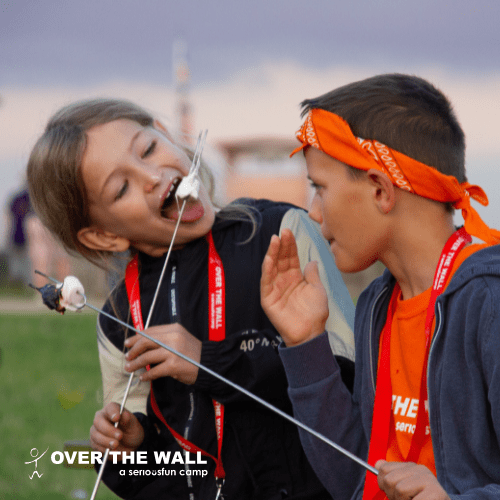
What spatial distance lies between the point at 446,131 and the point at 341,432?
37.8 inches

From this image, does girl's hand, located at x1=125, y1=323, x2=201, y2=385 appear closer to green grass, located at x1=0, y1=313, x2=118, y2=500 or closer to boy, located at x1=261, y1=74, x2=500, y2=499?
boy, located at x1=261, y1=74, x2=500, y2=499

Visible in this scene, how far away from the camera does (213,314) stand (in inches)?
91.4

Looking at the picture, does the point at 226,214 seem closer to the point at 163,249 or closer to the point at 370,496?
the point at 163,249

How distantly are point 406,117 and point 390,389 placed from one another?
0.78 meters

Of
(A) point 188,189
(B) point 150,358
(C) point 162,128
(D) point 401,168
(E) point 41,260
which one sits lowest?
(E) point 41,260

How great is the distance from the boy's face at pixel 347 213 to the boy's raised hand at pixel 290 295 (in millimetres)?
182

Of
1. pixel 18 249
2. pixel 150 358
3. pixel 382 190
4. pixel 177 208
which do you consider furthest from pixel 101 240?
pixel 18 249

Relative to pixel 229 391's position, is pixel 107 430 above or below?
below

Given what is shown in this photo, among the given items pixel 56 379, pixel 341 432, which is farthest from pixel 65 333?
pixel 341 432

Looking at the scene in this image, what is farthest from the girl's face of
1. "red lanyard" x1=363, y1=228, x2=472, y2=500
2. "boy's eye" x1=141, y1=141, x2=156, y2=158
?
"red lanyard" x1=363, y1=228, x2=472, y2=500

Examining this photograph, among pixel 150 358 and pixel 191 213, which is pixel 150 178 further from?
pixel 150 358

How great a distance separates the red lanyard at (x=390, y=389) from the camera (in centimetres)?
166

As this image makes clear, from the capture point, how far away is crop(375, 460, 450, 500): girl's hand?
134cm

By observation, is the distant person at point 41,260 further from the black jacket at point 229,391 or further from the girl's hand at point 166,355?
the girl's hand at point 166,355
